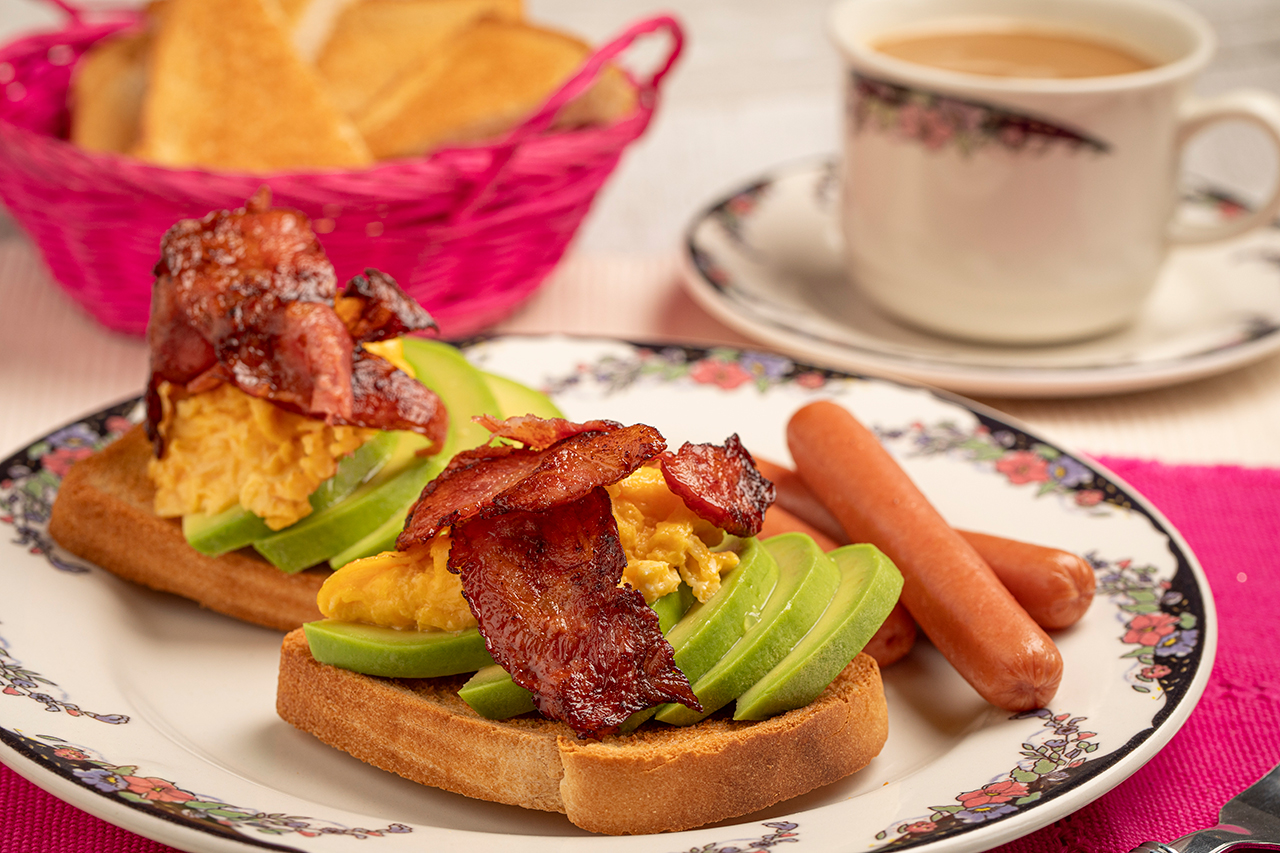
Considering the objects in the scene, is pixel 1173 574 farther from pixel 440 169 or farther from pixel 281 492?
pixel 440 169

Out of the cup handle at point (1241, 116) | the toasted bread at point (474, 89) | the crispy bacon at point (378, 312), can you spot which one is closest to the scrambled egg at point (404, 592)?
the crispy bacon at point (378, 312)

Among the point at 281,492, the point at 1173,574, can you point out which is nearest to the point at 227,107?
the point at 281,492

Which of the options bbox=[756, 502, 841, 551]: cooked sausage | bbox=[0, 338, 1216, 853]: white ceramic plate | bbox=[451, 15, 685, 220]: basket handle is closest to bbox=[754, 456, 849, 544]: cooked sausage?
bbox=[756, 502, 841, 551]: cooked sausage

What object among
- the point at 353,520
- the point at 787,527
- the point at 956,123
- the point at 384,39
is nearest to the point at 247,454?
the point at 353,520

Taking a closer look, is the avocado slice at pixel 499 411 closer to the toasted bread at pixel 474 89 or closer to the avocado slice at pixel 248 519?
the avocado slice at pixel 248 519

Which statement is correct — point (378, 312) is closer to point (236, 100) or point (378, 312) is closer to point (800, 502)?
point (800, 502)

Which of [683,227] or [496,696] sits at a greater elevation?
[496,696]
